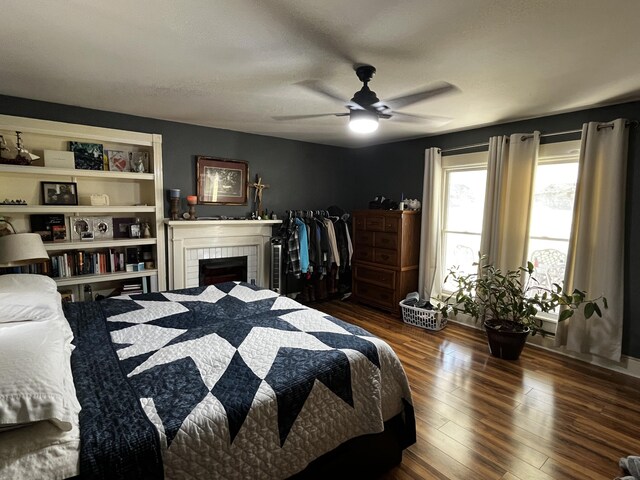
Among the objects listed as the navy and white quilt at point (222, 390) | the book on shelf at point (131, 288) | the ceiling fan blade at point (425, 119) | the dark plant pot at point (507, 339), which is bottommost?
the dark plant pot at point (507, 339)

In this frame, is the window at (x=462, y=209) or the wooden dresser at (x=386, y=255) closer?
the window at (x=462, y=209)

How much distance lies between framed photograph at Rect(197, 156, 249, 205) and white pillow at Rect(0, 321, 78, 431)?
286 centimetres

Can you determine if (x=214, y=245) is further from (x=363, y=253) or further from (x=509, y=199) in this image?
(x=509, y=199)

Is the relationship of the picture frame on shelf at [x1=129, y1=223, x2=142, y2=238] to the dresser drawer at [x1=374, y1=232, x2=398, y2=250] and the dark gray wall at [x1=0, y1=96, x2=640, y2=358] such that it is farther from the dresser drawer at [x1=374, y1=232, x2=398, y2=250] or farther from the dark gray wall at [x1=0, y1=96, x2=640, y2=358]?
the dresser drawer at [x1=374, y1=232, x2=398, y2=250]

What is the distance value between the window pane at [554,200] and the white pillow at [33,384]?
384 centimetres

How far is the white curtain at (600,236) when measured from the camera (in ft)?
9.21

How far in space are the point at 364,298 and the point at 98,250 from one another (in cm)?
327

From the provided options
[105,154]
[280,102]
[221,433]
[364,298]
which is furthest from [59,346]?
[364,298]

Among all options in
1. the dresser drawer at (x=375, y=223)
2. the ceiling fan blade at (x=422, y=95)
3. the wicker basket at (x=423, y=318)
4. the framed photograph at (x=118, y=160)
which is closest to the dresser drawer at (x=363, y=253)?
the dresser drawer at (x=375, y=223)

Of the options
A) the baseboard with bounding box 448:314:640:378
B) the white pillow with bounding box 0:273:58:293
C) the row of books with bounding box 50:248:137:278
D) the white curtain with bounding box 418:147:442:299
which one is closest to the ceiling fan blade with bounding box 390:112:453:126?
the white curtain with bounding box 418:147:442:299

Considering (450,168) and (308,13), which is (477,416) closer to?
(308,13)

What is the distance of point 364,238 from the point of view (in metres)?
4.62

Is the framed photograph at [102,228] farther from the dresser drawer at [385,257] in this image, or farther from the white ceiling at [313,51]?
the dresser drawer at [385,257]

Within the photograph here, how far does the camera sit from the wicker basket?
12.4ft
